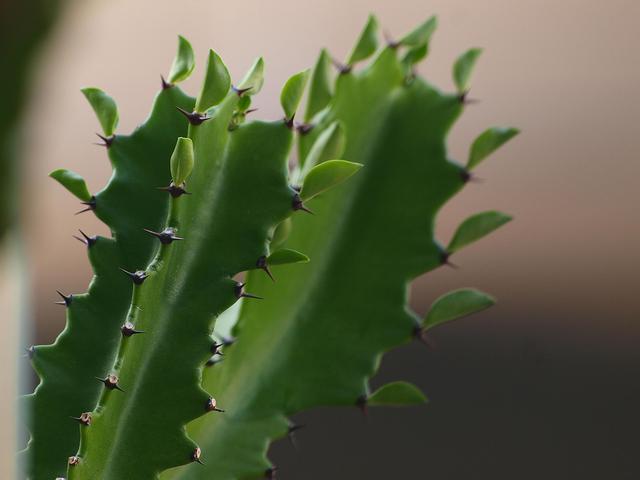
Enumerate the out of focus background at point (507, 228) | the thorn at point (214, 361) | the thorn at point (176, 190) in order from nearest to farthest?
the thorn at point (176, 190)
the thorn at point (214, 361)
the out of focus background at point (507, 228)

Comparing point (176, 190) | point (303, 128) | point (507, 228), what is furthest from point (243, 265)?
point (507, 228)

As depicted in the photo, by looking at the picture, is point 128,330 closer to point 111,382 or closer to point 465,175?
point 111,382

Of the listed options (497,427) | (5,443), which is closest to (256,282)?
(5,443)

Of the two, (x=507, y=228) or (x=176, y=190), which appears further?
A: (x=507, y=228)

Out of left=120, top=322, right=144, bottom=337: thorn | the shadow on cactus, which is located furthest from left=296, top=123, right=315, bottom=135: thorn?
left=120, top=322, right=144, bottom=337: thorn

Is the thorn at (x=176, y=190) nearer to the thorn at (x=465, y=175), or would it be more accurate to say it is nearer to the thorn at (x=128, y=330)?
the thorn at (x=128, y=330)

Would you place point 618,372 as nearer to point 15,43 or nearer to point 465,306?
point 465,306

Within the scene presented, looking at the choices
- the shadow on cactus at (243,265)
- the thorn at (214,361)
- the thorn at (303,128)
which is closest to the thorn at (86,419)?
the shadow on cactus at (243,265)
